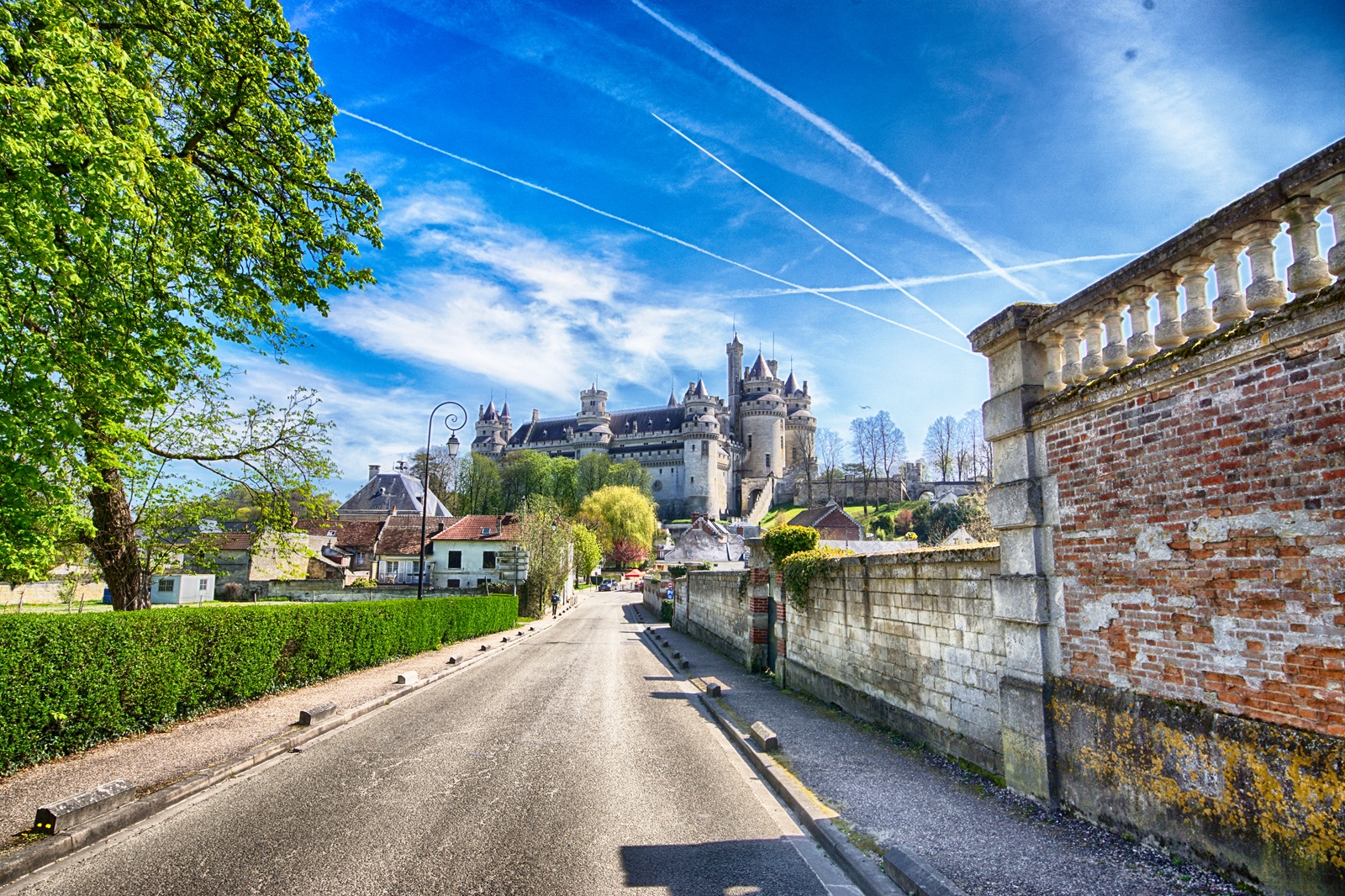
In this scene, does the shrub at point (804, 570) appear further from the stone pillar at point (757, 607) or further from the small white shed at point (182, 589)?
the small white shed at point (182, 589)

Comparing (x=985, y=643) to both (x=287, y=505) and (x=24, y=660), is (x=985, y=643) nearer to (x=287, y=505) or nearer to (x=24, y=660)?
(x=24, y=660)

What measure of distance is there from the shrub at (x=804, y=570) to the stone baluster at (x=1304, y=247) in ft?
24.0

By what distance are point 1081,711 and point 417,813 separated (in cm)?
536

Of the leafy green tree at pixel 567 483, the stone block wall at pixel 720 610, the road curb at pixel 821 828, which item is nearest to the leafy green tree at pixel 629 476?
the leafy green tree at pixel 567 483

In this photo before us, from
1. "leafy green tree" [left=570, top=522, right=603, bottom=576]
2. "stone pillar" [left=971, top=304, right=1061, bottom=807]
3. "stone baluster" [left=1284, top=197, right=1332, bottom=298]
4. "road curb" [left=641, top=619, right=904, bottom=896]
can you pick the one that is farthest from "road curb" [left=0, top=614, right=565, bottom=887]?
→ "leafy green tree" [left=570, top=522, right=603, bottom=576]

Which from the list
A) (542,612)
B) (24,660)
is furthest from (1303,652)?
(542,612)

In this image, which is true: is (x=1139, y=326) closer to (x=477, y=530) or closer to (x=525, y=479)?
(x=477, y=530)

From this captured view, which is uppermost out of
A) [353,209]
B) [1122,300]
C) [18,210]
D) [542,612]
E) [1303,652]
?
[353,209]

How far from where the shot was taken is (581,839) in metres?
5.03

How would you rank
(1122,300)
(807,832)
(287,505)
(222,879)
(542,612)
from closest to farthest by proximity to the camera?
(222,879) < (1122,300) < (807,832) < (287,505) < (542,612)

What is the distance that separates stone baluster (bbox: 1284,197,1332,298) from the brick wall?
22 centimetres

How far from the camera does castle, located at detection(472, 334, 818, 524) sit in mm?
96188

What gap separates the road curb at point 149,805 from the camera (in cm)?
454

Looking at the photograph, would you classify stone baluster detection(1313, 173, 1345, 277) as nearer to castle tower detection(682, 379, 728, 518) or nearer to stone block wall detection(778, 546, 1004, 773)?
stone block wall detection(778, 546, 1004, 773)
